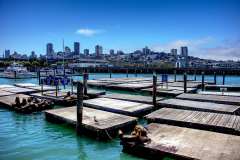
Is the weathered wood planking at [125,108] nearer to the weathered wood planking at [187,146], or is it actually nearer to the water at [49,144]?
the water at [49,144]

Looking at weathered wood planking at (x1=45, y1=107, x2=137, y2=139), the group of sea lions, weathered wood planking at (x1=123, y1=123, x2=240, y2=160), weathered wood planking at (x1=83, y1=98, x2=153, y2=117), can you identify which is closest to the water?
weathered wood planking at (x1=45, y1=107, x2=137, y2=139)

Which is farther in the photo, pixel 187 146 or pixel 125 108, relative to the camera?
pixel 125 108

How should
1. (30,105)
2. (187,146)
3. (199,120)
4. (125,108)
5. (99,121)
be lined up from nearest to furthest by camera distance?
1. (187,146)
2. (199,120)
3. (99,121)
4. (125,108)
5. (30,105)

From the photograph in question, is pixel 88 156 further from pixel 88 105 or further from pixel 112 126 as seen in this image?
pixel 88 105

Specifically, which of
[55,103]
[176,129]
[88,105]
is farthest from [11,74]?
[176,129]

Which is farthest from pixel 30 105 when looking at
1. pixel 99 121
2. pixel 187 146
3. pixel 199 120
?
pixel 187 146

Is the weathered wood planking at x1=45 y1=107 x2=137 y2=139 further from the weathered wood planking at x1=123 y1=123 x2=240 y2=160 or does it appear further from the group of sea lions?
the group of sea lions

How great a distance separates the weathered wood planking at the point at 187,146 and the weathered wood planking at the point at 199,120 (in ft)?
3.73

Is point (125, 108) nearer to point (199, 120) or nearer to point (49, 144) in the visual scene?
point (199, 120)

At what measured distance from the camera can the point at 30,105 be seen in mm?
19406

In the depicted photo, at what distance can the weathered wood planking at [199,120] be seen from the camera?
12.0 m

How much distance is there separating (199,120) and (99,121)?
17.4ft

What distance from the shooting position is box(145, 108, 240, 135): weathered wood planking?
39.5 feet

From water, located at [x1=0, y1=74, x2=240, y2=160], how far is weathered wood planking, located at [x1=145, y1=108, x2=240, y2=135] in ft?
10.3
